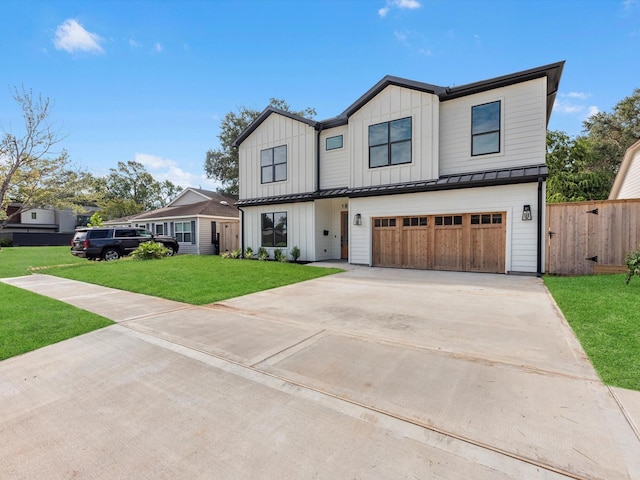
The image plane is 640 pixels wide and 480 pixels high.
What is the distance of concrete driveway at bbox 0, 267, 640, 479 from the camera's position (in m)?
2.01

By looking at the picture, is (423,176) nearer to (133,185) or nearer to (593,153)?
(593,153)

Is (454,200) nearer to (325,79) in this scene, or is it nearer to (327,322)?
(327,322)

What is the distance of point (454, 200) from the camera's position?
10617 mm

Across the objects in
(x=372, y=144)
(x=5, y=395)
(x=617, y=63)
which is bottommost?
(x=5, y=395)

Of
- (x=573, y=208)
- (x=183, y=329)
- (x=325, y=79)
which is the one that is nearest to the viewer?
(x=183, y=329)

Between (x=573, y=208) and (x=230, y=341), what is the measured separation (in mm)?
9943

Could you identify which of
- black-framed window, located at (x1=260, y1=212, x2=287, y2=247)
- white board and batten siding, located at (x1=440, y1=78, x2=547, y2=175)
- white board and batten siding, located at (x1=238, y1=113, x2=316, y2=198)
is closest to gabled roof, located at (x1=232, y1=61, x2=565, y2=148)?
white board and batten siding, located at (x1=440, y1=78, x2=547, y2=175)

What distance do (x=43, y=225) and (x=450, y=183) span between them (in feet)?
164

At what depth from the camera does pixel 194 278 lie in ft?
30.6

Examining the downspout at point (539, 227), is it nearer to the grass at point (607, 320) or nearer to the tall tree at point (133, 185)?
the grass at point (607, 320)

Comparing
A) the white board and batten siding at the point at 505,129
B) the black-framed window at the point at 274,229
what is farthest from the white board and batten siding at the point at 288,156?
the white board and batten siding at the point at 505,129

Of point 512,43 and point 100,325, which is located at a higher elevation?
point 512,43

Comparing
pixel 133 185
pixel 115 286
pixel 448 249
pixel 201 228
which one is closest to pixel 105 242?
pixel 201 228

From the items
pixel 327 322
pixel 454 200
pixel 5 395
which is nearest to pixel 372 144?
pixel 454 200
